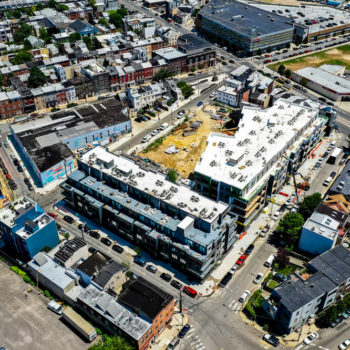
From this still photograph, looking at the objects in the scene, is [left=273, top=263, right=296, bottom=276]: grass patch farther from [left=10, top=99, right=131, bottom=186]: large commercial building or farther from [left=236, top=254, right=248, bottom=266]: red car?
[left=10, top=99, right=131, bottom=186]: large commercial building

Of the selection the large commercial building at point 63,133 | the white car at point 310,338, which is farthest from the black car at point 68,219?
the white car at point 310,338

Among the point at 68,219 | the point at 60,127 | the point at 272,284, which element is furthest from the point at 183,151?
the point at 272,284

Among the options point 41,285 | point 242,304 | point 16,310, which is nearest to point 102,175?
point 41,285

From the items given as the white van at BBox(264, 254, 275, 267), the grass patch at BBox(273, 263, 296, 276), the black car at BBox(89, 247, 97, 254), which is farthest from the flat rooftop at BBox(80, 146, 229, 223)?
the black car at BBox(89, 247, 97, 254)

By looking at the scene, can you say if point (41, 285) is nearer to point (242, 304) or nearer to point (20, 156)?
point (242, 304)

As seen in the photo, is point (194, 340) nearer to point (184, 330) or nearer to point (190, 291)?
point (184, 330)
